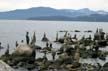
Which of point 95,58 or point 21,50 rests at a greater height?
point 21,50

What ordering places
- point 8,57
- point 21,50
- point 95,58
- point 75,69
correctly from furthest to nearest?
point 95,58 < point 8,57 < point 21,50 < point 75,69

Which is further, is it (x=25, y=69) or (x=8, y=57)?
(x=8, y=57)

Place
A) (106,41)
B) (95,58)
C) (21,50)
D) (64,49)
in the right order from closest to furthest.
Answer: (21,50)
(95,58)
(64,49)
(106,41)

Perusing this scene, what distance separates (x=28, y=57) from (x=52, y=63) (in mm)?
4007

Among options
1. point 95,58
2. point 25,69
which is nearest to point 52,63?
point 25,69

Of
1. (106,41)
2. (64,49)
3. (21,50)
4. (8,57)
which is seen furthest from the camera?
(106,41)

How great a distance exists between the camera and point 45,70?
1868 inches

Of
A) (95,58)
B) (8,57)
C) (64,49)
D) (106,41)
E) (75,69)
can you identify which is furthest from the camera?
(106,41)

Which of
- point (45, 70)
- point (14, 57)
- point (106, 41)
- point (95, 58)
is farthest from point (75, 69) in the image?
point (106, 41)

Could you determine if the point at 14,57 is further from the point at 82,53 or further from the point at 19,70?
the point at 82,53

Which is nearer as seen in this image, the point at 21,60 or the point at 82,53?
the point at 21,60

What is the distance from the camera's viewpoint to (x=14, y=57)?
174ft

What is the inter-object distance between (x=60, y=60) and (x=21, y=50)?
21.4ft

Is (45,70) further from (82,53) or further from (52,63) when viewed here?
(82,53)
